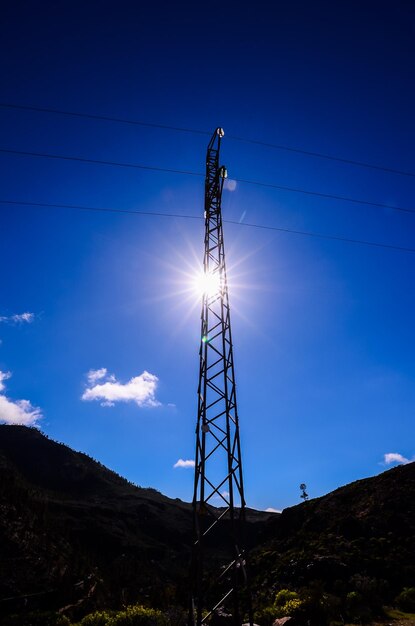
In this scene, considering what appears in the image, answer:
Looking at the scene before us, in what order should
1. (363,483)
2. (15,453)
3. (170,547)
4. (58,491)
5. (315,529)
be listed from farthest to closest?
(15,453) < (58,491) < (170,547) < (363,483) < (315,529)

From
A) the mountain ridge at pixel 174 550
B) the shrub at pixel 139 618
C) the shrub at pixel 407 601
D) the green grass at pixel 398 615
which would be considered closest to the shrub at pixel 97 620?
the shrub at pixel 139 618

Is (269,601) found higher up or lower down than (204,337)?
lower down

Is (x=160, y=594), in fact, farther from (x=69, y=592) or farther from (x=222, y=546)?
(x=222, y=546)

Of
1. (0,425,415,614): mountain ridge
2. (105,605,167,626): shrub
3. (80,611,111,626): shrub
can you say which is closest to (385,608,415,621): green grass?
(0,425,415,614): mountain ridge

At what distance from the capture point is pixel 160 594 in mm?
25250

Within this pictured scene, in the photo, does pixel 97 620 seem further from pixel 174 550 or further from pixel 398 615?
pixel 174 550

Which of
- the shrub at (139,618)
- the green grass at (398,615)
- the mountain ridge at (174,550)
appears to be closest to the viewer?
the shrub at (139,618)

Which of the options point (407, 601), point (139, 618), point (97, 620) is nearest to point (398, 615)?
point (407, 601)

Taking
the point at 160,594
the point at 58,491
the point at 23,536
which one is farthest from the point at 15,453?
the point at 160,594

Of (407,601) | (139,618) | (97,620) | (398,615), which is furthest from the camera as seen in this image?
(407,601)

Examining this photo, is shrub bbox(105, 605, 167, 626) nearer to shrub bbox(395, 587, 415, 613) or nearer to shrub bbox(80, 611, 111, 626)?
shrub bbox(80, 611, 111, 626)

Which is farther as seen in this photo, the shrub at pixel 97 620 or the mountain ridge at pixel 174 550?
the mountain ridge at pixel 174 550

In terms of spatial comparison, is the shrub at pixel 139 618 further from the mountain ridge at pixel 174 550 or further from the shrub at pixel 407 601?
the shrub at pixel 407 601

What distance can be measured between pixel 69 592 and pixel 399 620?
656 inches
